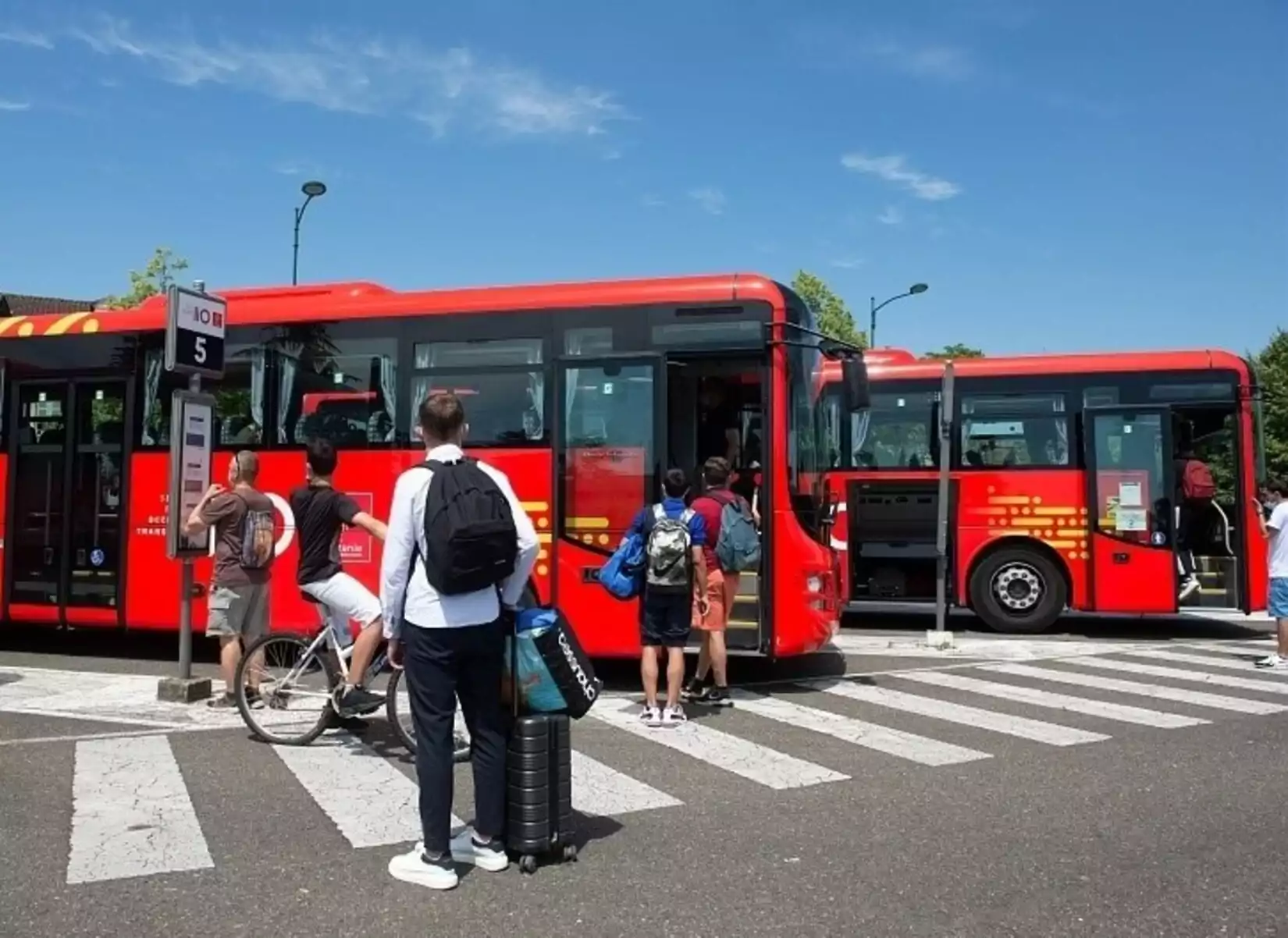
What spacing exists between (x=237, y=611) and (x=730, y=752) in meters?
3.72

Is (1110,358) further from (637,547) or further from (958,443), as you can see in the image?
(637,547)

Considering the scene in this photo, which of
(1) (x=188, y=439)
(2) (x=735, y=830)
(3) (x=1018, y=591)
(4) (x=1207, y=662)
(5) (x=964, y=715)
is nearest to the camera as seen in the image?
(2) (x=735, y=830)

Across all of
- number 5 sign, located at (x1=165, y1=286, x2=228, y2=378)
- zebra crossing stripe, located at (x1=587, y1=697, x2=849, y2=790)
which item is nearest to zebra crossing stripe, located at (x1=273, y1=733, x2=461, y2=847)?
zebra crossing stripe, located at (x1=587, y1=697, x2=849, y2=790)

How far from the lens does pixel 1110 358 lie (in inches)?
532

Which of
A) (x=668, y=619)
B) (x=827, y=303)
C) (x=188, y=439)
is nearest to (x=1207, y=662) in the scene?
(x=668, y=619)

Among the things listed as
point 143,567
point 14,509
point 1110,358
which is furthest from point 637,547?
point 1110,358

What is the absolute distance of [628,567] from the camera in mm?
7828

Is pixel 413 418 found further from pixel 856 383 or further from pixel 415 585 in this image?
pixel 415 585

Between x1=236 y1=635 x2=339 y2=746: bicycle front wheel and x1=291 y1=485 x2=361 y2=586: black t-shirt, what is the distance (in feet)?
1.73

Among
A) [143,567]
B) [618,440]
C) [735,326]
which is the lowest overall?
[143,567]

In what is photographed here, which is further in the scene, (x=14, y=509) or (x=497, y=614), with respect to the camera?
(x=14, y=509)

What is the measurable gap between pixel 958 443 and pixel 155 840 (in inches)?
438

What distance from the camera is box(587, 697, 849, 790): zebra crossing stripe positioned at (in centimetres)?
645

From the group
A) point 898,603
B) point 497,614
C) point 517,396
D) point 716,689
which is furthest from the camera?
point 898,603
